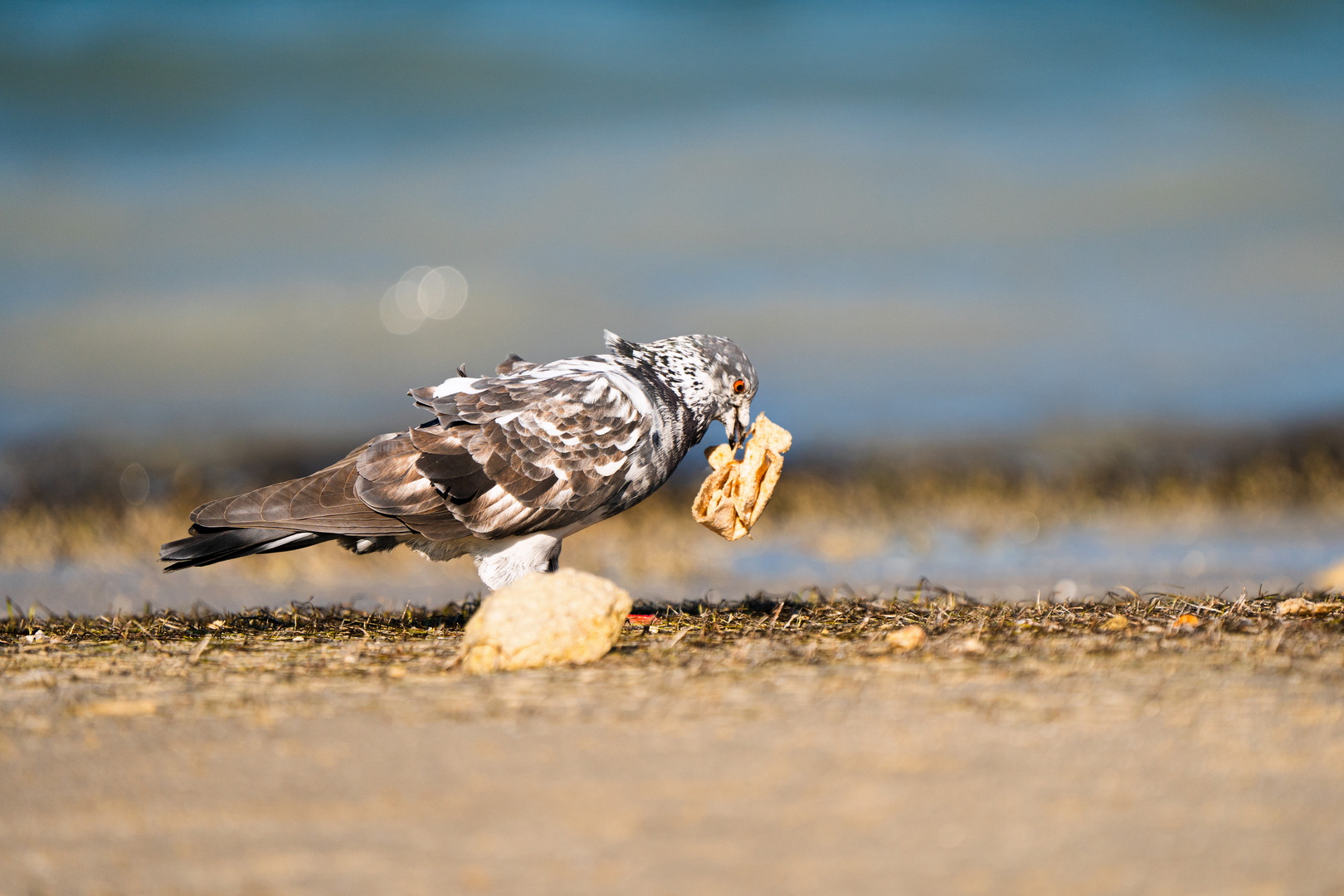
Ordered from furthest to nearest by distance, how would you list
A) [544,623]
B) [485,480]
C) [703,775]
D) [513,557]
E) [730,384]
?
[730,384], [513,557], [485,480], [544,623], [703,775]

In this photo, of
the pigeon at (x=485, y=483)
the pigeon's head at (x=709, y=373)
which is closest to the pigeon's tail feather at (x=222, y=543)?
the pigeon at (x=485, y=483)

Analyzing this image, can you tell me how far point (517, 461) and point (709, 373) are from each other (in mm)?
1349

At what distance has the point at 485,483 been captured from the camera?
6324 mm

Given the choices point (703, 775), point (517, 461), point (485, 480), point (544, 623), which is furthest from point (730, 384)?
point (703, 775)

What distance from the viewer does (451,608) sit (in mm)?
6777

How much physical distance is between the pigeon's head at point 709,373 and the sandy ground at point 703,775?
2.47 meters

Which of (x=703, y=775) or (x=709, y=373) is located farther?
(x=709, y=373)

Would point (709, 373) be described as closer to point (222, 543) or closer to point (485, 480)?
point (485, 480)

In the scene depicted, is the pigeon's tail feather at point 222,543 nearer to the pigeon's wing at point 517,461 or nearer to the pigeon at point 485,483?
the pigeon at point 485,483

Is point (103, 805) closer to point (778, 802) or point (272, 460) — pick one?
point (778, 802)

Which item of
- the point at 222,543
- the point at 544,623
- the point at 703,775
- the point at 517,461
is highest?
the point at 517,461

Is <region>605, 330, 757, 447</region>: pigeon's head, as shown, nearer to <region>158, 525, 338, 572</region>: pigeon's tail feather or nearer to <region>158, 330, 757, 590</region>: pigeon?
<region>158, 330, 757, 590</region>: pigeon

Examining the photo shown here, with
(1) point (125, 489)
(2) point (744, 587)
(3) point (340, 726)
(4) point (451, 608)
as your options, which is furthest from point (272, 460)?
(3) point (340, 726)

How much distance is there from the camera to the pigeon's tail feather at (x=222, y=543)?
633 centimetres
